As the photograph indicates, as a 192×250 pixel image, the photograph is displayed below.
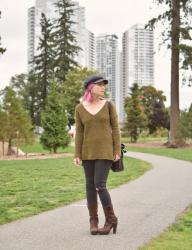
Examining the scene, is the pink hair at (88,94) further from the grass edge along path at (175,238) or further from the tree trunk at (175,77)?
the tree trunk at (175,77)

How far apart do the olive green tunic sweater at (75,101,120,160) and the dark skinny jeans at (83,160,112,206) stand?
0.09 meters

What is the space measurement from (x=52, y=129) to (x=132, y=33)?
82.0 meters

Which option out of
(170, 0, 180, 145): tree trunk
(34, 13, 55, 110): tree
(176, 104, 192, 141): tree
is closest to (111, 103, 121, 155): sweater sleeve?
(170, 0, 180, 145): tree trunk

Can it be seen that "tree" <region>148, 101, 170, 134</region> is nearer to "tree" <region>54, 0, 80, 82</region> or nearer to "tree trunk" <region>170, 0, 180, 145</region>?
"tree" <region>54, 0, 80, 82</region>

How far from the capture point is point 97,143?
6.31m

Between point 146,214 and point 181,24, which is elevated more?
point 181,24

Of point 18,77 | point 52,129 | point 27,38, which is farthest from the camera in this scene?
point 18,77

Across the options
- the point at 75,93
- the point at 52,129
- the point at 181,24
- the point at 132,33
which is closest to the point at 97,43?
the point at 132,33

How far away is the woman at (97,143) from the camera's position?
6289mm

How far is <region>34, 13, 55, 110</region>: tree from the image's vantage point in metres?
70.0

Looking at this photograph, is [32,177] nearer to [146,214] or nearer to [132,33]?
[146,214]

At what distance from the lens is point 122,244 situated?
5695mm

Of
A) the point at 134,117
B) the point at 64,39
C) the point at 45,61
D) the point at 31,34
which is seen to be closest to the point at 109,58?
the point at 31,34

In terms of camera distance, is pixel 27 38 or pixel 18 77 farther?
pixel 18 77
